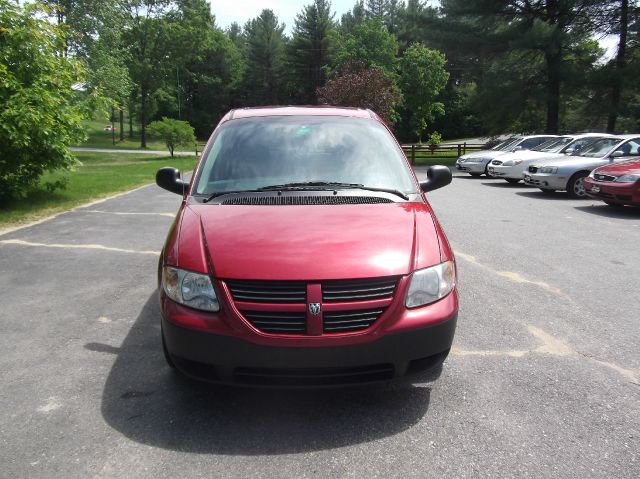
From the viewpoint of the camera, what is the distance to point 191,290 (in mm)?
2785

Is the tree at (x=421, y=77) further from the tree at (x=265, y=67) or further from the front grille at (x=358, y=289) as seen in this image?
the front grille at (x=358, y=289)

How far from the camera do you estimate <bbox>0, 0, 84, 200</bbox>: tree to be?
9203 millimetres

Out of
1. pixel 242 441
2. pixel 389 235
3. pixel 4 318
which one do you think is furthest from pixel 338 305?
pixel 4 318

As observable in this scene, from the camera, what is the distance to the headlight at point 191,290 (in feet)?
8.93

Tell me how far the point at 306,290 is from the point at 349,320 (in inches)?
10.6

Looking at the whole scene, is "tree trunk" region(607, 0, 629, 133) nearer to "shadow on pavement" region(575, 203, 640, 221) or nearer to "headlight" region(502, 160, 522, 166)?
"headlight" region(502, 160, 522, 166)

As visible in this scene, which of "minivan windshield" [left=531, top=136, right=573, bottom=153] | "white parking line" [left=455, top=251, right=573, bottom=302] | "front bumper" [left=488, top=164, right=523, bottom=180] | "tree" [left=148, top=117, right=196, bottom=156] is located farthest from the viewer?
"tree" [left=148, top=117, right=196, bottom=156]

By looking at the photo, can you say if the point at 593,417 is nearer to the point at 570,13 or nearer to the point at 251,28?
the point at 570,13

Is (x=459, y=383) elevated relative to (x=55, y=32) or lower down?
lower down

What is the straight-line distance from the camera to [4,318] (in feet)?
14.6

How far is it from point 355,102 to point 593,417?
3048cm

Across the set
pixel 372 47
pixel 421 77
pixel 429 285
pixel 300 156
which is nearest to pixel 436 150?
pixel 421 77

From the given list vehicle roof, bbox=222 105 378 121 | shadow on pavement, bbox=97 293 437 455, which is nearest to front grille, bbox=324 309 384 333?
shadow on pavement, bbox=97 293 437 455

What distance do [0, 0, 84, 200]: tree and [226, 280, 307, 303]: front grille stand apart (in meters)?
8.24
